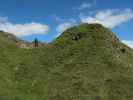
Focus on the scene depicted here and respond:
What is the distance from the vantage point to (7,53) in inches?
3460

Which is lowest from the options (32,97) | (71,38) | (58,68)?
(32,97)

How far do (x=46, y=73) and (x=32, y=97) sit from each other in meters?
11.8

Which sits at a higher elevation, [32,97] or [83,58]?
[83,58]

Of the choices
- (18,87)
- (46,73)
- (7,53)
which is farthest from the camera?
(7,53)

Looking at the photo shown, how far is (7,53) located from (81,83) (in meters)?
24.2

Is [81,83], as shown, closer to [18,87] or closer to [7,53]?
[18,87]

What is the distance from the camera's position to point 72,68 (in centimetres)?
7900

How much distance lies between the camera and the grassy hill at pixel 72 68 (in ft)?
228

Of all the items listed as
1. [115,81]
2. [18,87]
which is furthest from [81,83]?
[18,87]

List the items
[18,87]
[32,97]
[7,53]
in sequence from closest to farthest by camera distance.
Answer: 1. [32,97]
2. [18,87]
3. [7,53]

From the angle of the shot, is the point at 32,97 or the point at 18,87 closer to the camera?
the point at 32,97

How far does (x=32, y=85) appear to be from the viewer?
239 feet

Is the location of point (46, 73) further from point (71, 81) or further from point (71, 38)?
point (71, 38)

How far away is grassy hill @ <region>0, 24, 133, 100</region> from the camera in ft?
228
